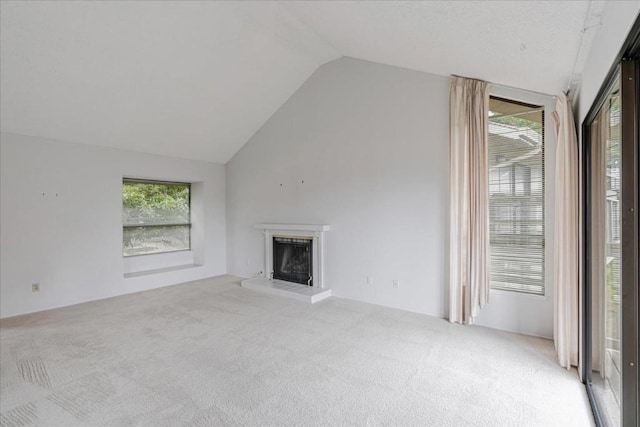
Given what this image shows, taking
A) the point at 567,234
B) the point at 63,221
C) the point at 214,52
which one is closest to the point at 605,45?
the point at 567,234

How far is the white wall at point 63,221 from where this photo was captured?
4.09 metres

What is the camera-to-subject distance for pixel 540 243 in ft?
11.2

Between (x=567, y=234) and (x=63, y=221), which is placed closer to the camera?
(x=567, y=234)

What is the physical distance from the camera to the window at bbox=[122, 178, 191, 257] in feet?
18.3

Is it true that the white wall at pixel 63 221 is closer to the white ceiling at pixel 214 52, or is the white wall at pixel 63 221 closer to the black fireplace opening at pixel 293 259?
the white ceiling at pixel 214 52

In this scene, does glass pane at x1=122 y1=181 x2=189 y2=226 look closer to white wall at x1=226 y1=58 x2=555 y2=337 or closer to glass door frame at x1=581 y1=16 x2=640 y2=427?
white wall at x1=226 y1=58 x2=555 y2=337

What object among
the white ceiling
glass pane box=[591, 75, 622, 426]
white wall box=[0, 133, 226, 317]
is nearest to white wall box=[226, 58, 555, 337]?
the white ceiling

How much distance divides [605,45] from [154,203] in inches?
247

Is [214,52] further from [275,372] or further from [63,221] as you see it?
[275,372]

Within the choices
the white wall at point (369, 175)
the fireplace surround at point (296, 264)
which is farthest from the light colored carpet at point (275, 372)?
the fireplace surround at point (296, 264)

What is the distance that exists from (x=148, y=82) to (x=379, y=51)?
9.36 ft

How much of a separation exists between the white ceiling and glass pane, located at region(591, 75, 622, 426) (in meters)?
0.61

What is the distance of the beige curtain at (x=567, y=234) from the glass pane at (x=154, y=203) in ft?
19.6

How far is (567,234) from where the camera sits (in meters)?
2.65
